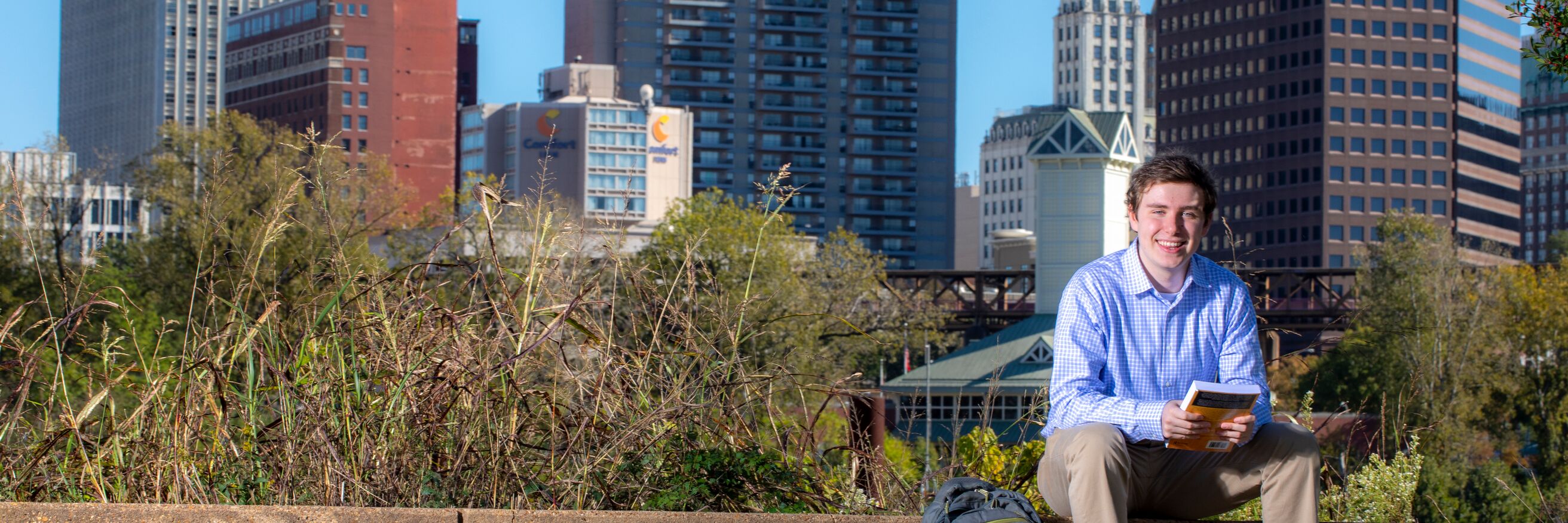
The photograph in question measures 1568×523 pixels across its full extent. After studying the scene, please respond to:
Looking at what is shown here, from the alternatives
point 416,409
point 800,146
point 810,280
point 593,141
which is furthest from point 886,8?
point 416,409

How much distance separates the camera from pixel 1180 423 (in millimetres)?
3803

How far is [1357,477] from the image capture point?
5688 millimetres

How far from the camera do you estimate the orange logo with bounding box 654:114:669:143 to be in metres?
124

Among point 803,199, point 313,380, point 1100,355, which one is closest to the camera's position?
point 1100,355

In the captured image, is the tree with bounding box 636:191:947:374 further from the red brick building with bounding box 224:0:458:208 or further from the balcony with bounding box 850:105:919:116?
the balcony with bounding box 850:105:919:116

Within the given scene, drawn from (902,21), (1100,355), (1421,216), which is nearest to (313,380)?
(1100,355)

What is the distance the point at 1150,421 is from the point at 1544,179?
199 m

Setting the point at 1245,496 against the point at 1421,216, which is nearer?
the point at 1245,496

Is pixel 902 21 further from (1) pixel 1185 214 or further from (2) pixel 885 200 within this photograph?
(1) pixel 1185 214

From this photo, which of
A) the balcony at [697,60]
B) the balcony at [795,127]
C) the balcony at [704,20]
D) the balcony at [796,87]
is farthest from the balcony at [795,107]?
the balcony at [704,20]

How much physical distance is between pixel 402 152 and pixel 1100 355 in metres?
120

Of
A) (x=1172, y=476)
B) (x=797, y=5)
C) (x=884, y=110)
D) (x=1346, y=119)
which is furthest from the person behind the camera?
(x=884, y=110)

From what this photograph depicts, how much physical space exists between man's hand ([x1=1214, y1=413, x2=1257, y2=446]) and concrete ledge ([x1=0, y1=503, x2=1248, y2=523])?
0.48m

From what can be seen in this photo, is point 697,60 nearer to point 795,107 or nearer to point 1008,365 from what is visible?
point 795,107
